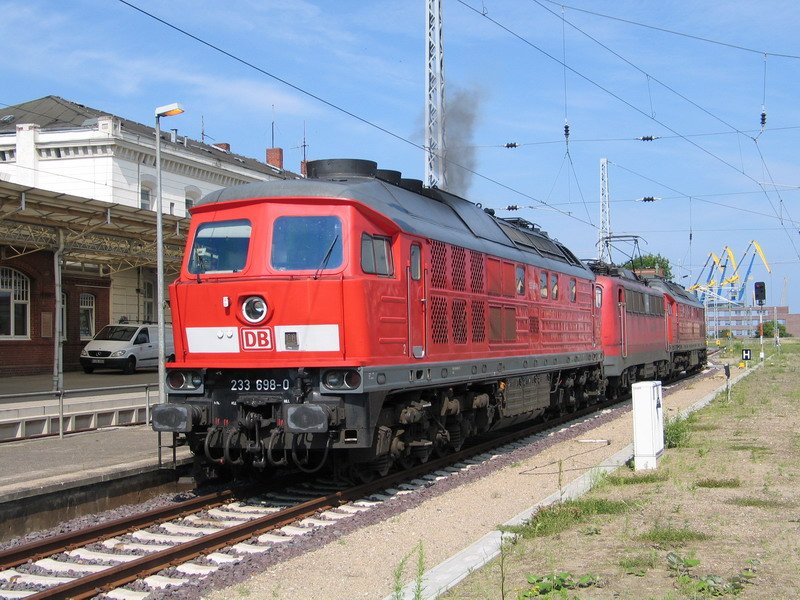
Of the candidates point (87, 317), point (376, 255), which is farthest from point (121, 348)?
point (376, 255)

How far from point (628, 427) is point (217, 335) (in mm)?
10874

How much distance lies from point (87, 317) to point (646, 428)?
25.4 m

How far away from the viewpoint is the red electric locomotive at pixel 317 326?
32.1ft

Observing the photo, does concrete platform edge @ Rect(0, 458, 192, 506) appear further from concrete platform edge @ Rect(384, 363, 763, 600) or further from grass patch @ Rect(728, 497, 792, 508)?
grass patch @ Rect(728, 497, 792, 508)

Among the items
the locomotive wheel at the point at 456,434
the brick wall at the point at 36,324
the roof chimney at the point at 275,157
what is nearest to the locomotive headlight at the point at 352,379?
the locomotive wheel at the point at 456,434

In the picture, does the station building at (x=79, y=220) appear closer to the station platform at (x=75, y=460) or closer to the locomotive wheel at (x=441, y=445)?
the station platform at (x=75, y=460)

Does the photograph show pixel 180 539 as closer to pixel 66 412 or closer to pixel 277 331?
pixel 277 331

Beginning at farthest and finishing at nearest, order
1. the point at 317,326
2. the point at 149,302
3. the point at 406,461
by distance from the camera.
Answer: the point at 149,302 → the point at 406,461 → the point at 317,326

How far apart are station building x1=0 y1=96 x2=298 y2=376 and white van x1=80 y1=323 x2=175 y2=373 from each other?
53.0 inches

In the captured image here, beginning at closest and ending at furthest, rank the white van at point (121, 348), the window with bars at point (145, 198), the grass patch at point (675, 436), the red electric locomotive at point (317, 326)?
the red electric locomotive at point (317, 326) → the grass patch at point (675, 436) → the white van at point (121, 348) → the window with bars at point (145, 198)

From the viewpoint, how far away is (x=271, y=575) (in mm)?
7293

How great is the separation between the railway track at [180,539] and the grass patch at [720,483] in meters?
3.59

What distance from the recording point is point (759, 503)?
9375mm

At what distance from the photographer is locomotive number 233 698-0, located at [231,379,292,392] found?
9914mm
